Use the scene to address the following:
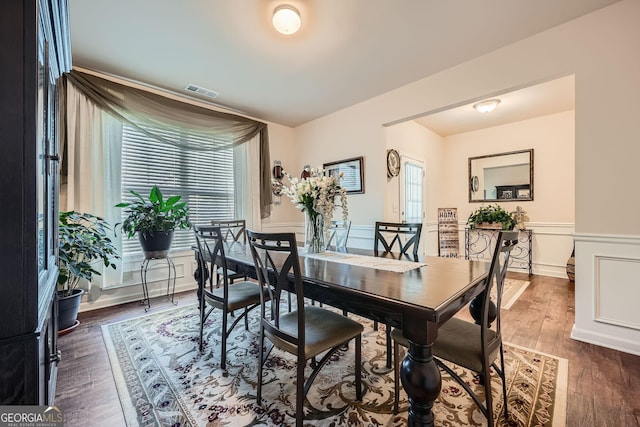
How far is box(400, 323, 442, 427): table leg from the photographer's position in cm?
100

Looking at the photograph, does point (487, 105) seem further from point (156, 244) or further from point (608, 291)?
point (156, 244)

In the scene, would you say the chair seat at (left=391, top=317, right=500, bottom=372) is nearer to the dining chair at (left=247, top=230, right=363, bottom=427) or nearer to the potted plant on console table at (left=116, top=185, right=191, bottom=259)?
the dining chair at (left=247, top=230, right=363, bottom=427)

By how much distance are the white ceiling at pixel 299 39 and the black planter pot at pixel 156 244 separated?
5.97 feet

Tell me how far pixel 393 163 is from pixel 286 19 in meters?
2.49

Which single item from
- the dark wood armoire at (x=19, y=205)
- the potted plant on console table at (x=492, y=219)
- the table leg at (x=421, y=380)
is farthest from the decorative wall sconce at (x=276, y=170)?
the table leg at (x=421, y=380)

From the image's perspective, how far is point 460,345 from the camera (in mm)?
1280

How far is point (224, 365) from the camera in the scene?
1.84 meters

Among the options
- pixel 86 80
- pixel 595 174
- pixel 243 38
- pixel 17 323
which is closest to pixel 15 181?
pixel 17 323

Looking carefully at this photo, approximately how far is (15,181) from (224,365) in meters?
1.59

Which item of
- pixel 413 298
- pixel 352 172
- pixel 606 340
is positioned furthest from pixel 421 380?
pixel 352 172

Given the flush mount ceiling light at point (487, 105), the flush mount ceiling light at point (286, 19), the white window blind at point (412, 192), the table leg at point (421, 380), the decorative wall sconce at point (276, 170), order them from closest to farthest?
the table leg at point (421, 380)
the flush mount ceiling light at point (286, 19)
the flush mount ceiling light at point (487, 105)
the white window blind at point (412, 192)
the decorative wall sconce at point (276, 170)

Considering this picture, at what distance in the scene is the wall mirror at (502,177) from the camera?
4539 mm

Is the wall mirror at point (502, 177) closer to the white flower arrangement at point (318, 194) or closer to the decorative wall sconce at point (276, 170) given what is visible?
the decorative wall sconce at point (276, 170)

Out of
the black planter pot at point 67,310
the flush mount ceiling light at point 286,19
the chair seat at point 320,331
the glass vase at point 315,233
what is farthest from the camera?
the black planter pot at point 67,310
